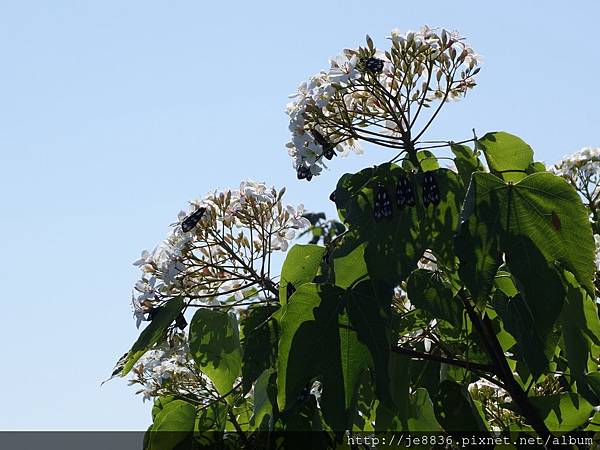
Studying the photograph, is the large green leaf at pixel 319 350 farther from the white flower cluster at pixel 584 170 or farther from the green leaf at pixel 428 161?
the white flower cluster at pixel 584 170

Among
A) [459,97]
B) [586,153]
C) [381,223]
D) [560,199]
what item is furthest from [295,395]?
[586,153]

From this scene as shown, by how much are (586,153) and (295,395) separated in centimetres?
288

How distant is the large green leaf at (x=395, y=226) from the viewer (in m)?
2.85

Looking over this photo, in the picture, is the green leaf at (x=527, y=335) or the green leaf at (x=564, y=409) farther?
the green leaf at (x=564, y=409)

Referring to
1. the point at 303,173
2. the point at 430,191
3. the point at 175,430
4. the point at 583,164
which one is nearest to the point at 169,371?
the point at 175,430

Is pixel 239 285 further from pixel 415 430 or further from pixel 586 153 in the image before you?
pixel 586 153

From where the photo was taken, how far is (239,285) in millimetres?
3826

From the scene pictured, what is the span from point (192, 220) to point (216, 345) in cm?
49

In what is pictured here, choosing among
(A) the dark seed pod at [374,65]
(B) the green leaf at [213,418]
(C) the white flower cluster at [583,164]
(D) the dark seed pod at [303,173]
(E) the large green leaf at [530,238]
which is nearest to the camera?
(E) the large green leaf at [530,238]

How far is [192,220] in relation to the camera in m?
3.64

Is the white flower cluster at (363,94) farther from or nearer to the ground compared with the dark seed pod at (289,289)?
farther from the ground

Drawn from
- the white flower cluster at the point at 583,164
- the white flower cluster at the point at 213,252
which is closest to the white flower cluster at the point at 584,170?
the white flower cluster at the point at 583,164

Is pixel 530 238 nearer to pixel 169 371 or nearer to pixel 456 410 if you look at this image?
pixel 456 410

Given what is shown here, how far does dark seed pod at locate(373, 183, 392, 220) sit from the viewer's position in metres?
2.94
